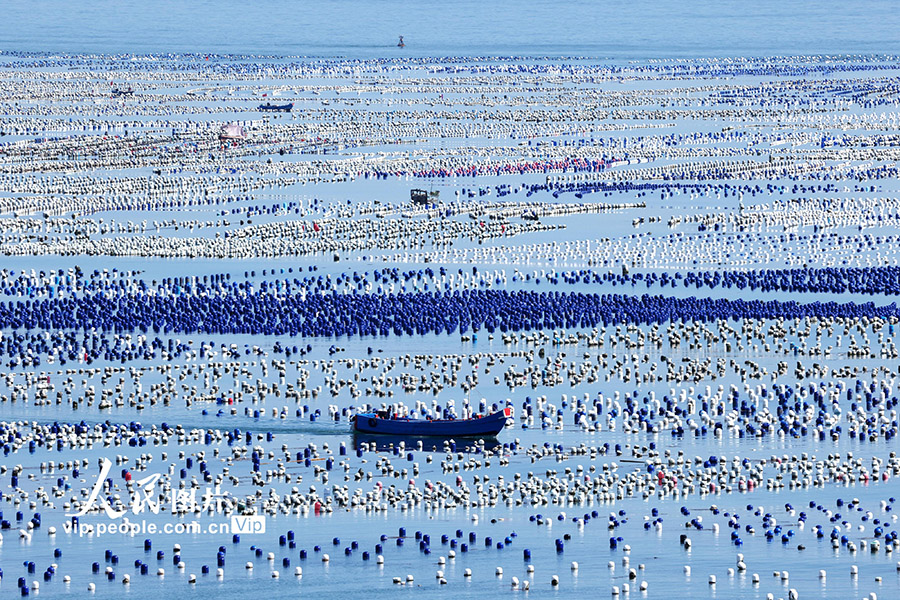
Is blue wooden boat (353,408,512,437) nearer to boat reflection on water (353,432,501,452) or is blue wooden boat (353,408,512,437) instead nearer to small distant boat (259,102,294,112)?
boat reflection on water (353,432,501,452)

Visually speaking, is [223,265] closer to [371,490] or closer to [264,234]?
[264,234]

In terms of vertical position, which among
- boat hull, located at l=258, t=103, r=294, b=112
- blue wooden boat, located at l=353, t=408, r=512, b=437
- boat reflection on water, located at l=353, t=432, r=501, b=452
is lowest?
boat reflection on water, located at l=353, t=432, r=501, b=452

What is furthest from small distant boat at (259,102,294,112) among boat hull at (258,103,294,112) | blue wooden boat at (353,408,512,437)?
blue wooden boat at (353,408,512,437)

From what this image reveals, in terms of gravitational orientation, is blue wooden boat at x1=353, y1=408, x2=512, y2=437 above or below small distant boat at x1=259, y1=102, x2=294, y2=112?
below

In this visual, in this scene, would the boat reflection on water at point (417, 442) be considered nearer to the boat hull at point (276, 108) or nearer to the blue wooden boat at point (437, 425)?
the blue wooden boat at point (437, 425)

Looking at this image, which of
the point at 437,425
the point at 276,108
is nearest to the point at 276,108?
the point at 276,108

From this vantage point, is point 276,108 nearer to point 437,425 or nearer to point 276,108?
point 276,108

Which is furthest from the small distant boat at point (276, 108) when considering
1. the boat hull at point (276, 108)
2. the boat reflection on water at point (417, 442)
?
the boat reflection on water at point (417, 442)
